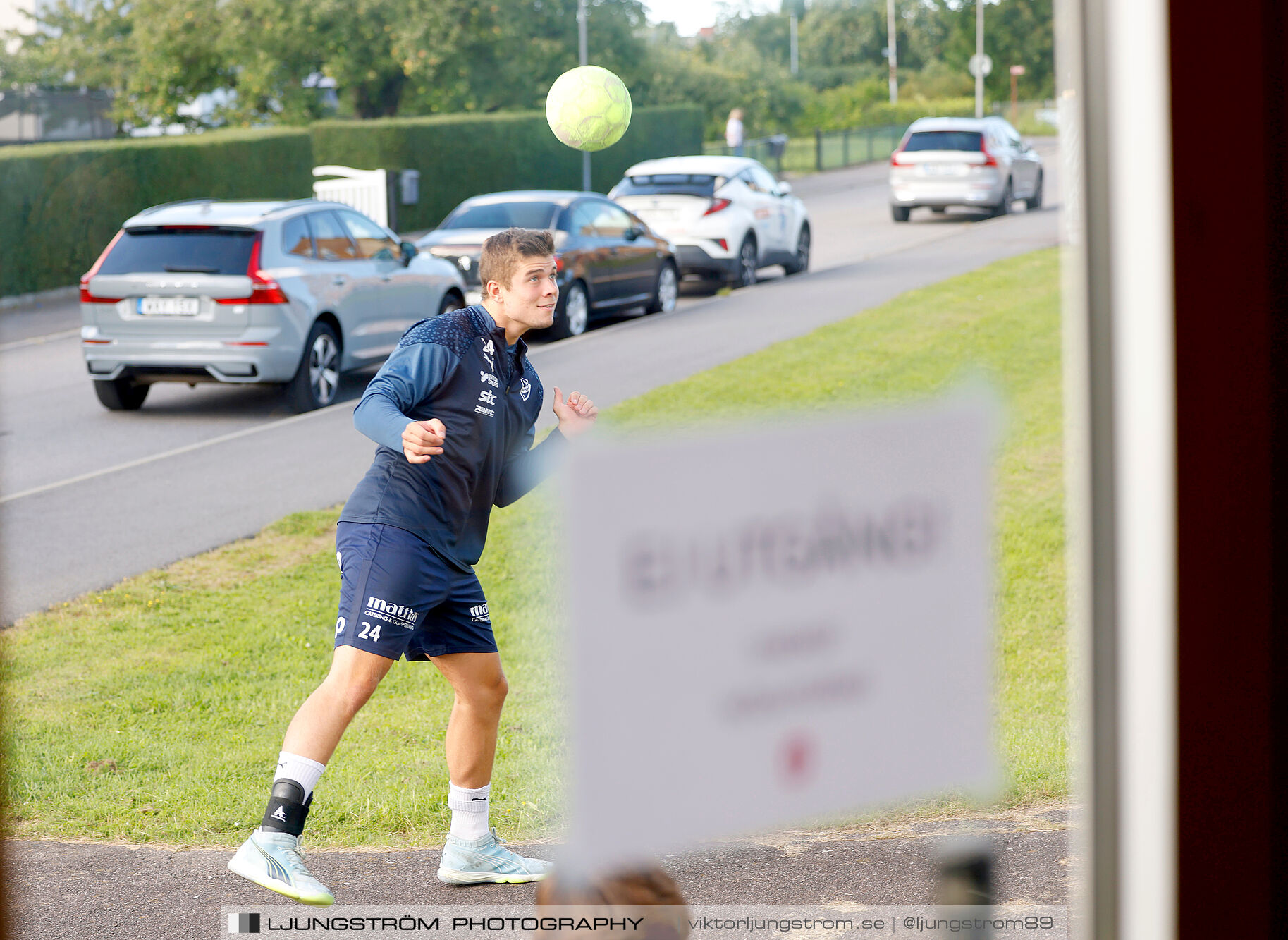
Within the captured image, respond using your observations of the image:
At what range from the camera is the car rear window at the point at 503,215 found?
13359 mm

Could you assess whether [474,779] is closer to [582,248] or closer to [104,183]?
[582,248]

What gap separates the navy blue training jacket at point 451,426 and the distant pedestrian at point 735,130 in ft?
2.44

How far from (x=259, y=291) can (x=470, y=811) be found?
7.28 m

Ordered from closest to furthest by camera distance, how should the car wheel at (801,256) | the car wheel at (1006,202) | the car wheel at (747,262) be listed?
the car wheel at (1006,202), the car wheel at (747,262), the car wheel at (801,256)

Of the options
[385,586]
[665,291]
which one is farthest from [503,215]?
[385,586]

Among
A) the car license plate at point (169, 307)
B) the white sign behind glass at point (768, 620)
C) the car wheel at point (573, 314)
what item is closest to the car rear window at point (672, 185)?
the car wheel at point (573, 314)

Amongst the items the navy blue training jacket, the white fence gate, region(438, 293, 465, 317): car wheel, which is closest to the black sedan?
region(438, 293, 465, 317): car wheel

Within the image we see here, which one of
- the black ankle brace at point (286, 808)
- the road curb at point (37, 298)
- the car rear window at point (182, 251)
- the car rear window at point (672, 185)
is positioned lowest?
the black ankle brace at point (286, 808)

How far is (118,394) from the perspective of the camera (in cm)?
1106

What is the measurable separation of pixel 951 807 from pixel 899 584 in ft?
7.80

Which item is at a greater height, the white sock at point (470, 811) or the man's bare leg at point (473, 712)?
the man's bare leg at point (473, 712)

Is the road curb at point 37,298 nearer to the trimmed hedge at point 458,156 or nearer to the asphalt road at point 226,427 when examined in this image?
the asphalt road at point 226,427

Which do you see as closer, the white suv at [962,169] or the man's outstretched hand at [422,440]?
the man's outstretched hand at [422,440]

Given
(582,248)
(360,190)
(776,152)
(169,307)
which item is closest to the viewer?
(776,152)
